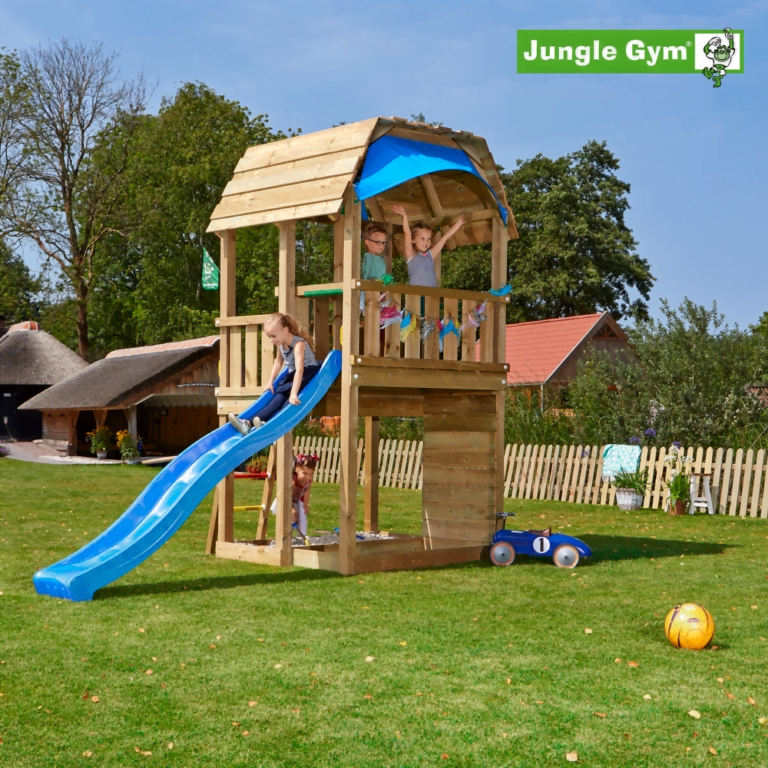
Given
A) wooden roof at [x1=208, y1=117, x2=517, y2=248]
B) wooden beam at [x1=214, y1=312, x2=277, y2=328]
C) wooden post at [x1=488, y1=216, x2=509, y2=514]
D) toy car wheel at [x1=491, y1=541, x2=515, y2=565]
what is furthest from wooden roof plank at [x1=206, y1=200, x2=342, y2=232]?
toy car wheel at [x1=491, y1=541, x2=515, y2=565]

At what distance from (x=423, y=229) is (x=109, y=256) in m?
41.0

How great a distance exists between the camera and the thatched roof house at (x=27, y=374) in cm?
3872

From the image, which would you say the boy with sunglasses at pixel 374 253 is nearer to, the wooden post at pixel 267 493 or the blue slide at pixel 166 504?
the blue slide at pixel 166 504

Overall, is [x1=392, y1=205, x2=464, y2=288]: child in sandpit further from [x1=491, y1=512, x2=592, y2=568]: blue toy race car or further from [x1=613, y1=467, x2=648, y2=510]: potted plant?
[x1=613, y1=467, x2=648, y2=510]: potted plant

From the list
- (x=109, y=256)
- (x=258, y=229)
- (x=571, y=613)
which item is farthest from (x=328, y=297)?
→ (x=109, y=256)

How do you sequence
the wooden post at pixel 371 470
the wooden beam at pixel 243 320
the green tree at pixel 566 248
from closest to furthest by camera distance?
the wooden beam at pixel 243 320
the wooden post at pixel 371 470
the green tree at pixel 566 248

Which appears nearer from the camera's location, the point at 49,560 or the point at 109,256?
the point at 49,560

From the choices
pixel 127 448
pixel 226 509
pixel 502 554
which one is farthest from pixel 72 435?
pixel 502 554

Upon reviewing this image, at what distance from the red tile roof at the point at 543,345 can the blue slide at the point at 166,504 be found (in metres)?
24.8

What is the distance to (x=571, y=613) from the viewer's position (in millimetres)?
7695

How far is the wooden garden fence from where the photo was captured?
16.6m

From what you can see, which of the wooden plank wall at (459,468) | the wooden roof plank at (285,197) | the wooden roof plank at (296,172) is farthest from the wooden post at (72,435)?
the wooden plank wall at (459,468)

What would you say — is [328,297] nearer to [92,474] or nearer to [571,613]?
[571,613]

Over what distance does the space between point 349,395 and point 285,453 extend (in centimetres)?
102
